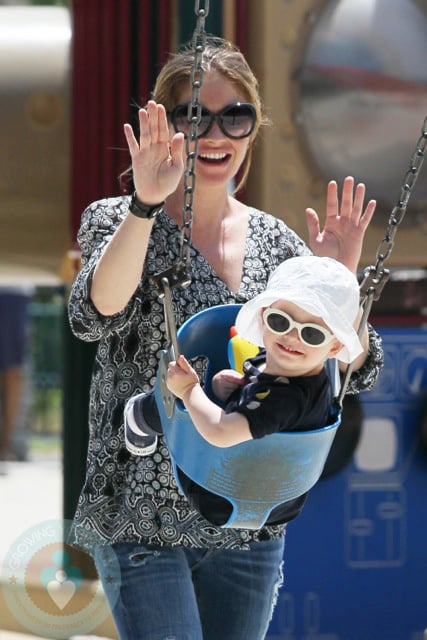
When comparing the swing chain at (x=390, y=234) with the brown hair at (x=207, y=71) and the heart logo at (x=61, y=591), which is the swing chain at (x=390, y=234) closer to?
the brown hair at (x=207, y=71)

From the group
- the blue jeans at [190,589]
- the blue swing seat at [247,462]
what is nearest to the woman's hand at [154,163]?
the blue swing seat at [247,462]

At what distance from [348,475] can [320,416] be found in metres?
1.92

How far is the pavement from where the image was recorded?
440cm

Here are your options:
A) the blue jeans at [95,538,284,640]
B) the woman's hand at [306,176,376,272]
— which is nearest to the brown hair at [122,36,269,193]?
the woman's hand at [306,176,376,272]

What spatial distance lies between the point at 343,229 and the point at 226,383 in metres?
0.44

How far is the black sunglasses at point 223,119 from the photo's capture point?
96.6 inches

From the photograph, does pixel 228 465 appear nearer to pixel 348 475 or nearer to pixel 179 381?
pixel 179 381

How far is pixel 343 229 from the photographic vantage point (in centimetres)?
247

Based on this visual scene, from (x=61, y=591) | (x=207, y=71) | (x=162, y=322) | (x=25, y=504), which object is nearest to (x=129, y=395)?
(x=162, y=322)

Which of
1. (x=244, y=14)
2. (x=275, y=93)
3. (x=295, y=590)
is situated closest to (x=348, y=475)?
(x=295, y=590)

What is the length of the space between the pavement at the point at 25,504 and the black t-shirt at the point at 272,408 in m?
1.62

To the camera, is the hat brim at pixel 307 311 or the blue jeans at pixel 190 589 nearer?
the hat brim at pixel 307 311

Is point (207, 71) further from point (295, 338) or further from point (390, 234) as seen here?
point (295, 338)

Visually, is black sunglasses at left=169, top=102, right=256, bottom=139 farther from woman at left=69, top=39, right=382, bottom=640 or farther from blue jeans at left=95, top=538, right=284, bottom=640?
blue jeans at left=95, top=538, right=284, bottom=640
